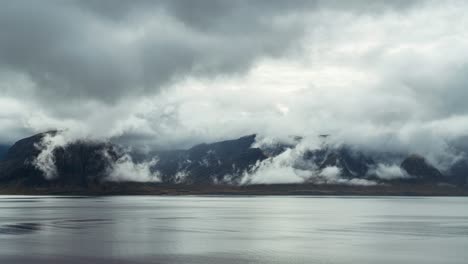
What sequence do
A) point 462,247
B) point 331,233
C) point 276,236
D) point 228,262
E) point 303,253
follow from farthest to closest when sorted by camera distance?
point 331,233
point 276,236
point 462,247
point 303,253
point 228,262

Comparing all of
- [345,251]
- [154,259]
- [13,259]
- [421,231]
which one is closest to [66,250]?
[13,259]

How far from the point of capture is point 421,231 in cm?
13875

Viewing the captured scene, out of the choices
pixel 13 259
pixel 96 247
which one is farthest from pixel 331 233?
pixel 13 259

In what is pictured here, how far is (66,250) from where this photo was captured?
94.9 meters

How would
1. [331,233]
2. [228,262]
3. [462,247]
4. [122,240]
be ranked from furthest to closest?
[331,233]
[122,240]
[462,247]
[228,262]

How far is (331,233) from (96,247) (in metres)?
55.8

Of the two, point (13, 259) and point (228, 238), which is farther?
point (228, 238)

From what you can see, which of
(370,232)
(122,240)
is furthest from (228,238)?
(370,232)

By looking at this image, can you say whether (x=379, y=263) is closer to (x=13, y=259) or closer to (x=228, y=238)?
(x=228, y=238)

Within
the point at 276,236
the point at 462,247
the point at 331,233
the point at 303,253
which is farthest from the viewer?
the point at 331,233

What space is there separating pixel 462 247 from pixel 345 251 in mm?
22377

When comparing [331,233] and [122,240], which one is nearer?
[122,240]

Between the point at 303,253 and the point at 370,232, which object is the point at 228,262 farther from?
the point at 370,232

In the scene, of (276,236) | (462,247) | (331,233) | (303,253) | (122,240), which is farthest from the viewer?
(331,233)
